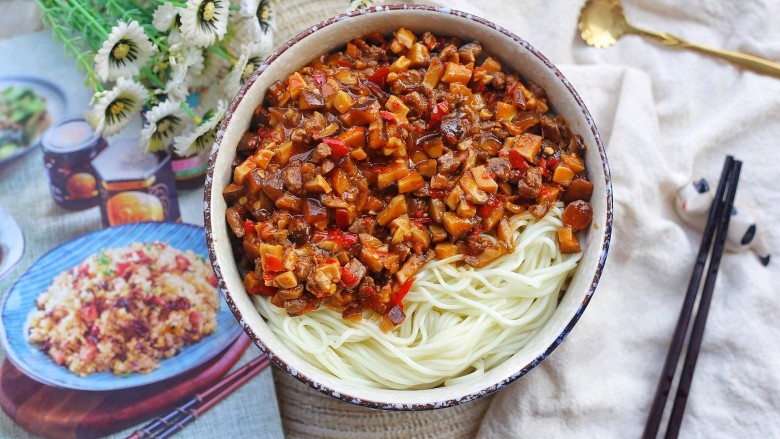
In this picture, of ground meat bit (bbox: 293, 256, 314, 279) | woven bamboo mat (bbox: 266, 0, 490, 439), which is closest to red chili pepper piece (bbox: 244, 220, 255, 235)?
ground meat bit (bbox: 293, 256, 314, 279)

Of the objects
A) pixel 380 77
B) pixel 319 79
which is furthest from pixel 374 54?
pixel 319 79

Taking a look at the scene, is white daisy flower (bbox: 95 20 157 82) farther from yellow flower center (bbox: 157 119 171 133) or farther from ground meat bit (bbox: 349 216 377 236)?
ground meat bit (bbox: 349 216 377 236)

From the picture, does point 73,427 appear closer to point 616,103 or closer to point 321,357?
point 321,357

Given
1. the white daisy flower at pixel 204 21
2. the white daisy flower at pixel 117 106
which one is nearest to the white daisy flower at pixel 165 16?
the white daisy flower at pixel 204 21

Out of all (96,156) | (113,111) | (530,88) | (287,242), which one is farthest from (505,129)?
(96,156)

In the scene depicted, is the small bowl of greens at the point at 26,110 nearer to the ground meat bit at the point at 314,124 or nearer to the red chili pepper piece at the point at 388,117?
the ground meat bit at the point at 314,124
